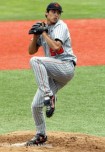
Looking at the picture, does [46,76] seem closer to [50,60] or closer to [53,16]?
[50,60]

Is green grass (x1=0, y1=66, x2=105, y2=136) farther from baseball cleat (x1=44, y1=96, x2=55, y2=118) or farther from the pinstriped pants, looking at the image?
baseball cleat (x1=44, y1=96, x2=55, y2=118)

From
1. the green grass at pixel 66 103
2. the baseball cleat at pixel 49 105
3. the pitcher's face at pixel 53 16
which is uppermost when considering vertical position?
the pitcher's face at pixel 53 16

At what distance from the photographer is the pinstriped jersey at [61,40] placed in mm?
7203

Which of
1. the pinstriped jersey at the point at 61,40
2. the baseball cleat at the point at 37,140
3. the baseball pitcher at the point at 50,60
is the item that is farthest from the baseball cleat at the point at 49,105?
the baseball cleat at the point at 37,140

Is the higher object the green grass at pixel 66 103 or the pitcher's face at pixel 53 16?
the pitcher's face at pixel 53 16

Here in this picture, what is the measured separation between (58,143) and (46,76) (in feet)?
4.13

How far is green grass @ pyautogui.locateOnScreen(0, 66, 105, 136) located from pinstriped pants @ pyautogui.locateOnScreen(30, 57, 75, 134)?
5.35ft

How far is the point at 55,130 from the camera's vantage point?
9.05m

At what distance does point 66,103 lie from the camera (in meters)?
10.7

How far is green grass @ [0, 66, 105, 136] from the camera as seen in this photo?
9.33 meters

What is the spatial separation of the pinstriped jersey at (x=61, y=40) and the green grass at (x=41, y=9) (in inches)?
532

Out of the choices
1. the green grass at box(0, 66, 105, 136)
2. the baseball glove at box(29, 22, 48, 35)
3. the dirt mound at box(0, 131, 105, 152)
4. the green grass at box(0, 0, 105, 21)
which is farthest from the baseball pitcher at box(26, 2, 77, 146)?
the green grass at box(0, 0, 105, 21)

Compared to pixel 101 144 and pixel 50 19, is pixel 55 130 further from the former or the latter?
pixel 50 19

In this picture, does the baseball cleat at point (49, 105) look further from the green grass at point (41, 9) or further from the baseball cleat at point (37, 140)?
the green grass at point (41, 9)
